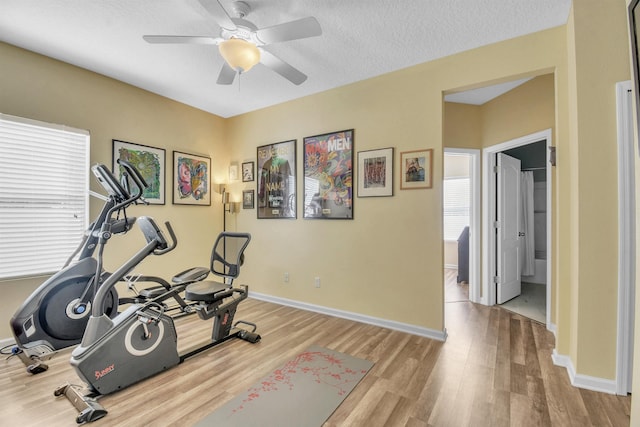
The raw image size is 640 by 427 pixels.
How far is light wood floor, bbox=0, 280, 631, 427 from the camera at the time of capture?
1.68 meters

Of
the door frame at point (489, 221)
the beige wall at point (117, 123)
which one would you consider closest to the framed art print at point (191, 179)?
the beige wall at point (117, 123)

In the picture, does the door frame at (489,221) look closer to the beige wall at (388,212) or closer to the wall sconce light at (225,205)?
the beige wall at (388,212)

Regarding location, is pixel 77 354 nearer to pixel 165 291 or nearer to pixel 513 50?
pixel 165 291

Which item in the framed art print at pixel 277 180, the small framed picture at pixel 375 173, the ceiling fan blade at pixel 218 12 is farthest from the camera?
the framed art print at pixel 277 180

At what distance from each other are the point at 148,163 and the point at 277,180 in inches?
65.5

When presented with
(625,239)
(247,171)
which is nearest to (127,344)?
(247,171)

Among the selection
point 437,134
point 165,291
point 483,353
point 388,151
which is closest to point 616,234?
point 483,353

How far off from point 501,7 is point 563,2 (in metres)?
0.43

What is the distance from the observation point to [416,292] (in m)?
2.91

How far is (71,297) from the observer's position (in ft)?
7.55

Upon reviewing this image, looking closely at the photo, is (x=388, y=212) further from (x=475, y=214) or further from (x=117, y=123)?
(x=117, y=123)

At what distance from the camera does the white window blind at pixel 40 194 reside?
8.30 feet

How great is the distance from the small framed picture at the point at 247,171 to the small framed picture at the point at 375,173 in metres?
1.83

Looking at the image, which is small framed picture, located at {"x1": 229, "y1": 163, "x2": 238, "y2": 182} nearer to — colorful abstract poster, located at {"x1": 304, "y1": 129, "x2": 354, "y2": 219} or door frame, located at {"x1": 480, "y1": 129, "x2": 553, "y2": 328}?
colorful abstract poster, located at {"x1": 304, "y1": 129, "x2": 354, "y2": 219}
